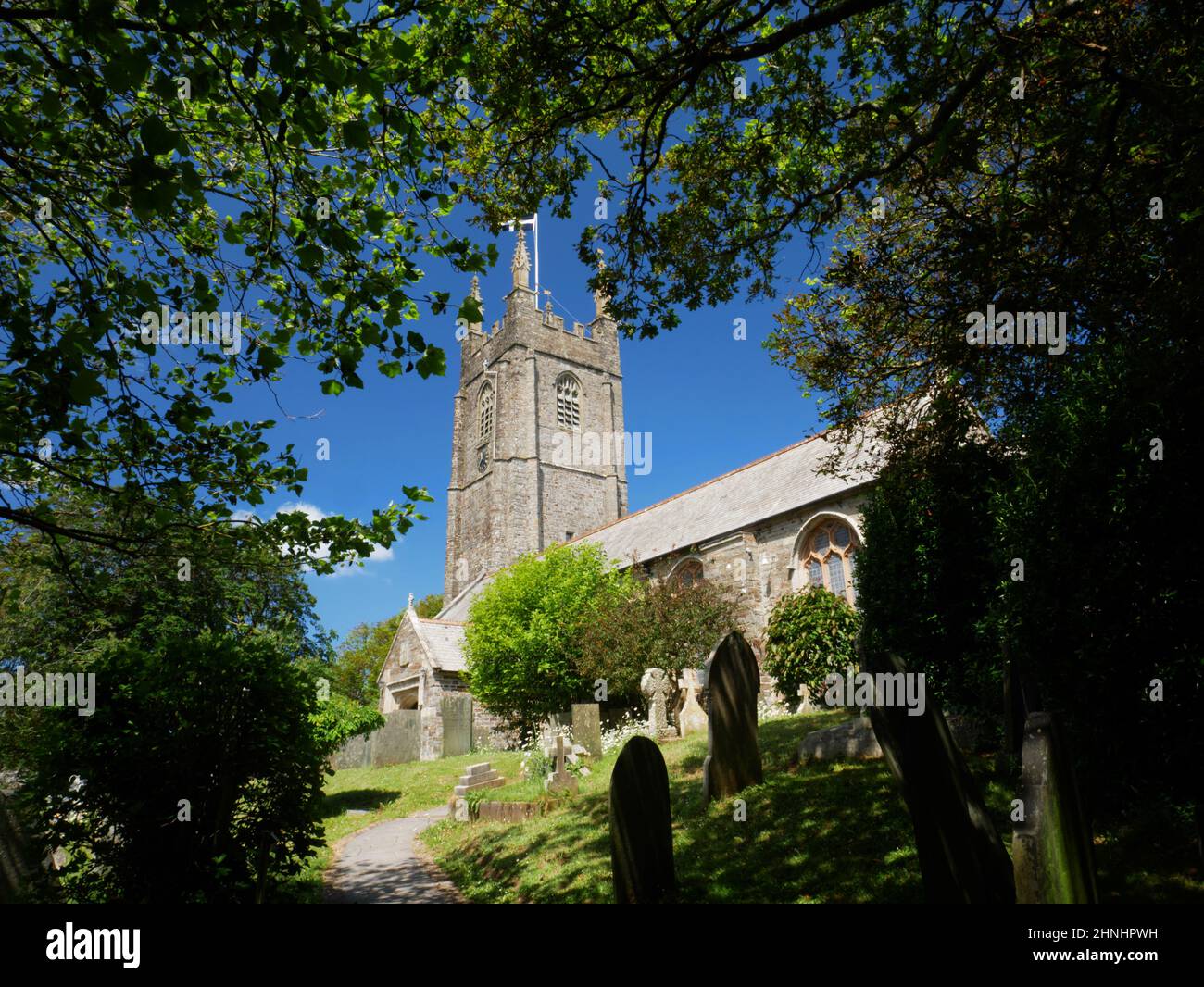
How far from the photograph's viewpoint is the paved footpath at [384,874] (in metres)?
7.04

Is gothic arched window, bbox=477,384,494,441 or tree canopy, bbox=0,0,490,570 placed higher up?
gothic arched window, bbox=477,384,494,441

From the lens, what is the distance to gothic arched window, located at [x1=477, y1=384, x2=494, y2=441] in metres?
39.3

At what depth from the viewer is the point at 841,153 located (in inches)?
232

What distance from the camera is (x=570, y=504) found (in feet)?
124

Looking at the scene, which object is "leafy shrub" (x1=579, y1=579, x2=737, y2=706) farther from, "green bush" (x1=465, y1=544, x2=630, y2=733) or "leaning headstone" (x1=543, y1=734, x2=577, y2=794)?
"leaning headstone" (x1=543, y1=734, x2=577, y2=794)

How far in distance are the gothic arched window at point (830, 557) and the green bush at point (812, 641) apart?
3.42 metres

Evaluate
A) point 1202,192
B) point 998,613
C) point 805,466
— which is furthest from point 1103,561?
point 805,466

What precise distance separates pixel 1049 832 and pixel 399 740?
901 inches

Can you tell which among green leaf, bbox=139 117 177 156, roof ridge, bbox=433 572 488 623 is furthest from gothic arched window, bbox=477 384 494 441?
green leaf, bbox=139 117 177 156

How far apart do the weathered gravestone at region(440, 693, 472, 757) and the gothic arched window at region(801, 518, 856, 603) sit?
12659mm

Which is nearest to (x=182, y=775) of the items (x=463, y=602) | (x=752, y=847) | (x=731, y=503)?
(x=752, y=847)

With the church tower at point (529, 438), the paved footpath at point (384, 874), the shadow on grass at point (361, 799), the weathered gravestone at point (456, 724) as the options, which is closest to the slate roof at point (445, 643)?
the weathered gravestone at point (456, 724)

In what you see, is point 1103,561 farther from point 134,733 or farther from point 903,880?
point 134,733

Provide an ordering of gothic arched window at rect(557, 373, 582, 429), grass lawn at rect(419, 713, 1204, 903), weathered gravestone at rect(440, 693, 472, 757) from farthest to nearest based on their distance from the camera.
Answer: gothic arched window at rect(557, 373, 582, 429)
weathered gravestone at rect(440, 693, 472, 757)
grass lawn at rect(419, 713, 1204, 903)
